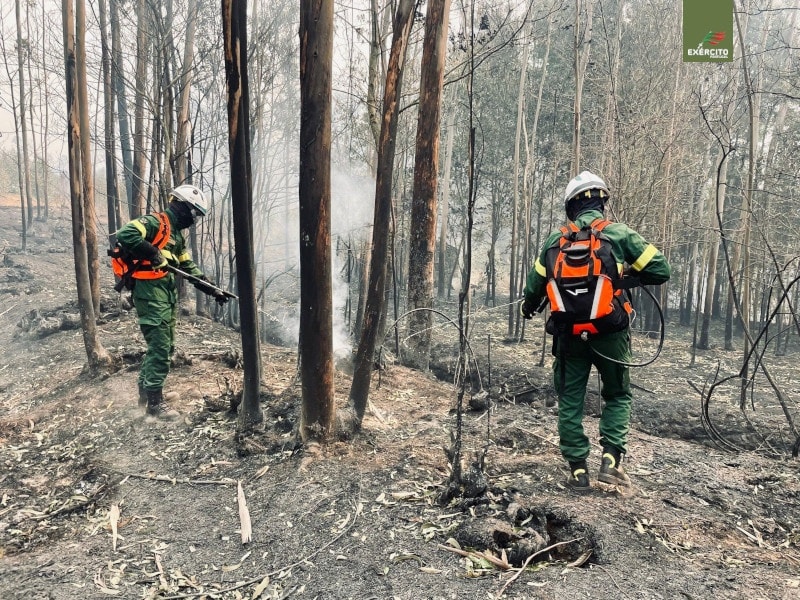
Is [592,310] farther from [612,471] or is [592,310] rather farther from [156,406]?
[156,406]

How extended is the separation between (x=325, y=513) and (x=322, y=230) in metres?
1.88

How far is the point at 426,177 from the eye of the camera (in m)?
7.07

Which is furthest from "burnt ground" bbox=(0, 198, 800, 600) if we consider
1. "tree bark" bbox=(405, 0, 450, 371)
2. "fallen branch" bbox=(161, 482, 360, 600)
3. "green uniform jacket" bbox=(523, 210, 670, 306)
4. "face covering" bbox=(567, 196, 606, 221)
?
"tree bark" bbox=(405, 0, 450, 371)

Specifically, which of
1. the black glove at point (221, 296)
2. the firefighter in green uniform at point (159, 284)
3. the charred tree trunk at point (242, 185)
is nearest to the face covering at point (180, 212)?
the firefighter in green uniform at point (159, 284)

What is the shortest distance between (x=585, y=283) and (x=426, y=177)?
413 cm

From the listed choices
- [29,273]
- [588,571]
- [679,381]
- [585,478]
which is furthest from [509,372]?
[29,273]

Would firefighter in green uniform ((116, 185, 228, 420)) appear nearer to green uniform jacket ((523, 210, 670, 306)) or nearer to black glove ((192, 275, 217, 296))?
black glove ((192, 275, 217, 296))

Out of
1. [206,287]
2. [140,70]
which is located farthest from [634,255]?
[140,70]

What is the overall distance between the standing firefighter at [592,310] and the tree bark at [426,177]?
10.1ft

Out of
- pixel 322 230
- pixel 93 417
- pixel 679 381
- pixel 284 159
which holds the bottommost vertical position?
pixel 679 381

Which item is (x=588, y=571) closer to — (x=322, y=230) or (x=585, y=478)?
(x=585, y=478)

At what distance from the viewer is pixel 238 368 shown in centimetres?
664

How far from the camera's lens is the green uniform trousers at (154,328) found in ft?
17.0

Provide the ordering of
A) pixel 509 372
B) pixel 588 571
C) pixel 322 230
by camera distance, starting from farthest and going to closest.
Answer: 1. pixel 509 372
2. pixel 322 230
3. pixel 588 571
